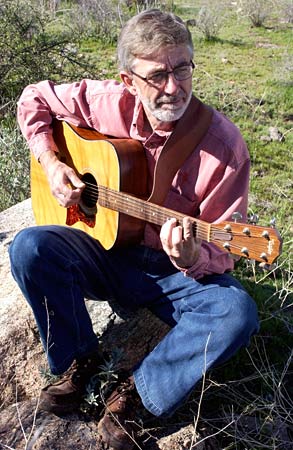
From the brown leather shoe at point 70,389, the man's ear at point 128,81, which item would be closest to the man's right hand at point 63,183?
the man's ear at point 128,81

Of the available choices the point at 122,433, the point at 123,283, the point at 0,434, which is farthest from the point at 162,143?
the point at 0,434

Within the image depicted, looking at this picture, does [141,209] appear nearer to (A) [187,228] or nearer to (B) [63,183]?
(A) [187,228]

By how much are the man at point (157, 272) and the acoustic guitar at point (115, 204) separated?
69 millimetres

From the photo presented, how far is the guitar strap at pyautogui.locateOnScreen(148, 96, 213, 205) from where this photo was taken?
260cm

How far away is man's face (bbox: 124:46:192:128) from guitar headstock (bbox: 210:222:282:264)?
55cm

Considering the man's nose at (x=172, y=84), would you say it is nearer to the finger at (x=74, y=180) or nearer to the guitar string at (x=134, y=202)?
the guitar string at (x=134, y=202)

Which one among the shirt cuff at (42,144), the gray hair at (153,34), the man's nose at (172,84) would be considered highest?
the gray hair at (153,34)

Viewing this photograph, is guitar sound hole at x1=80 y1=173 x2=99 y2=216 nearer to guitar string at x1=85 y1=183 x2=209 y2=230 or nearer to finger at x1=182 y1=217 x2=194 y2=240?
guitar string at x1=85 y1=183 x2=209 y2=230

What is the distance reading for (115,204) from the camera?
2725mm

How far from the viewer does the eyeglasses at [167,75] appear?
2539 millimetres

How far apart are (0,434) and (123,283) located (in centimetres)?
81

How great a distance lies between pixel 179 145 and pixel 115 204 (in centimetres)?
38

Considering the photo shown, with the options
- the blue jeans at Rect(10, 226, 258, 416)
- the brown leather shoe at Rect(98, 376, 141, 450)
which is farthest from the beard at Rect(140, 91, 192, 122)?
the brown leather shoe at Rect(98, 376, 141, 450)

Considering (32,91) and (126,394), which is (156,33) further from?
(126,394)
